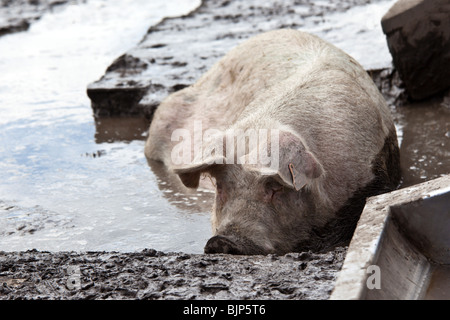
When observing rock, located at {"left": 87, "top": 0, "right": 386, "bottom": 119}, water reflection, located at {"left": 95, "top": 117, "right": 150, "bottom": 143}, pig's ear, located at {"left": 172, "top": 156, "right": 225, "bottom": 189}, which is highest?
pig's ear, located at {"left": 172, "top": 156, "right": 225, "bottom": 189}

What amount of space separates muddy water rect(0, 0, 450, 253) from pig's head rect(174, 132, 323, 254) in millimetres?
483

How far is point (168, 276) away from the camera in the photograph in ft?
9.84

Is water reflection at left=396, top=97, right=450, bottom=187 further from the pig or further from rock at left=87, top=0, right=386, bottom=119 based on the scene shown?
rock at left=87, top=0, right=386, bottom=119

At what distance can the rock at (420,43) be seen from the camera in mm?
5441

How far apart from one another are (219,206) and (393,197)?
3.20ft

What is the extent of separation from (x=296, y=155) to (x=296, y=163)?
0.05 metres

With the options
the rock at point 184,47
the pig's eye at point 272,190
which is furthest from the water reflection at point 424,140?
the rock at point 184,47

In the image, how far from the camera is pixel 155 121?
608 cm

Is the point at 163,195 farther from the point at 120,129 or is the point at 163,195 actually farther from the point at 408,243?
the point at 408,243

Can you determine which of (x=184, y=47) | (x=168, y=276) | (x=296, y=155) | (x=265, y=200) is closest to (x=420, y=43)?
(x=296, y=155)

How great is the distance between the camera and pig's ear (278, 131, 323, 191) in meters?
3.46

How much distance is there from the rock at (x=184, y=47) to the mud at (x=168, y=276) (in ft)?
11.2

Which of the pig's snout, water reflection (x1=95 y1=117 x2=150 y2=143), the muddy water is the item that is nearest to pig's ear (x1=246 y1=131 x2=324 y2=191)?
the pig's snout
